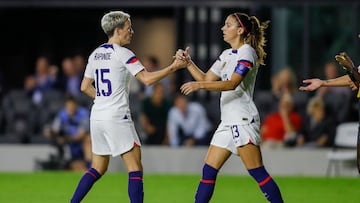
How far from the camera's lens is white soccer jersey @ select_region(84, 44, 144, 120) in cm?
1098

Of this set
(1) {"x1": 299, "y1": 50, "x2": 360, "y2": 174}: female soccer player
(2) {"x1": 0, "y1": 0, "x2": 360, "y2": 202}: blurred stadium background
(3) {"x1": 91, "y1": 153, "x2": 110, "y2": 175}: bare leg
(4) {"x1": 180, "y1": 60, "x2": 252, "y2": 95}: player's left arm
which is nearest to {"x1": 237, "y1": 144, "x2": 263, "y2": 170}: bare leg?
(4) {"x1": 180, "y1": 60, "x2": 252, "y2": 95}: player's left arm

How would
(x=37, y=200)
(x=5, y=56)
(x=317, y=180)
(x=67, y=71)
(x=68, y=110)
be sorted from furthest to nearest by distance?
(x=5, y=56), (x=67, y=71), (x=68, y=110), (x=317, y=180), (x=37, y=200)

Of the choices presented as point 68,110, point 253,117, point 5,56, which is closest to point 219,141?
point 253,117

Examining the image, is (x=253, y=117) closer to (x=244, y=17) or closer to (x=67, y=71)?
(x=244, y=17)

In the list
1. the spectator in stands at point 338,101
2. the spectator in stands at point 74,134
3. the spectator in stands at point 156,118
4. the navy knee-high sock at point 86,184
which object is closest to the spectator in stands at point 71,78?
the spectator in stands at point 74,134

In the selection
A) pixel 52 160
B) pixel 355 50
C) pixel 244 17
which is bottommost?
pixel 52 160

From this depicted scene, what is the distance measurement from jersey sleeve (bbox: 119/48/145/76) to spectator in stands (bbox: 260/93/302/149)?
859 cm

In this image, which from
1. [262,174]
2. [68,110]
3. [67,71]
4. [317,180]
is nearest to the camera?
[262,174]

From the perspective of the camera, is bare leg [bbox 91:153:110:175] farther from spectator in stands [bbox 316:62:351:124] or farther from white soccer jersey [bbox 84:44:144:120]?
spectator in stands [bbox 316:62:351:124]

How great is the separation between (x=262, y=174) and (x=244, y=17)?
1450 mm

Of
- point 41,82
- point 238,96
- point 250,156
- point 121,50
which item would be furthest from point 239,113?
point 41,82

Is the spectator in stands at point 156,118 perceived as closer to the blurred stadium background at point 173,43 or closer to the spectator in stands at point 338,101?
the blurred stadium background at point 173,43

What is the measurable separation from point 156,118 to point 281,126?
2.16 meters

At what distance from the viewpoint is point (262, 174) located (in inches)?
428
